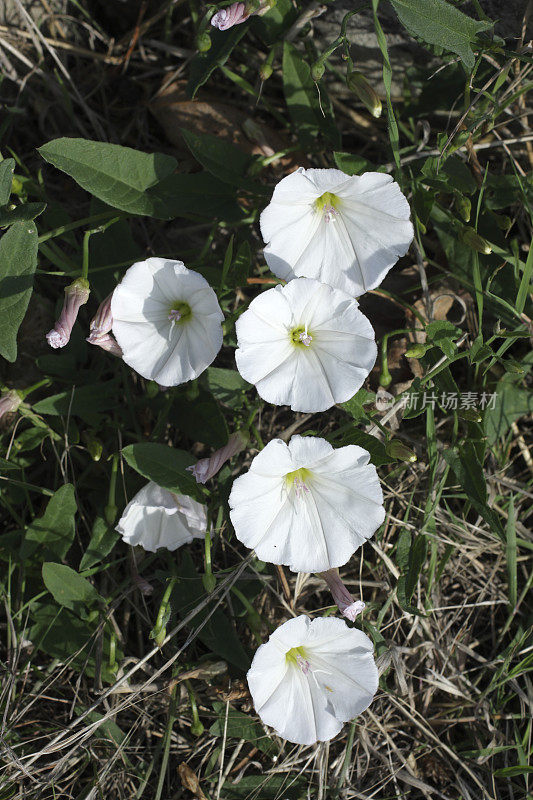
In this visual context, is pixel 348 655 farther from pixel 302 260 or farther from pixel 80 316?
pixel 80 316

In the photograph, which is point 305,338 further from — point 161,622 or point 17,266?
point 161,622

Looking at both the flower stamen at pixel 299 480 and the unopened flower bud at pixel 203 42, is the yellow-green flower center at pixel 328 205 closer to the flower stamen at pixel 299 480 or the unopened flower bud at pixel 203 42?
the unopened flower bud at pixel 203 42

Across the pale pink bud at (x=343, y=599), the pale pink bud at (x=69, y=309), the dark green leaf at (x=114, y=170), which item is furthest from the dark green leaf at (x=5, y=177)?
the pale pink bud at (x=343, y=599)

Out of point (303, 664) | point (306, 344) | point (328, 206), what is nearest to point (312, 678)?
point (303, 664)

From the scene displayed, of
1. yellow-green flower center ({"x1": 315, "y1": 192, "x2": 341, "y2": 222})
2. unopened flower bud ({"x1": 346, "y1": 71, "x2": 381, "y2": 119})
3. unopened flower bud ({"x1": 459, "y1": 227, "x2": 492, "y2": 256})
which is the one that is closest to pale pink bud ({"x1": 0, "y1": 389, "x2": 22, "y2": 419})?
yellow-green flower center ({"x1": 315, "y1": 192, "x2": 341, "y2": 222})

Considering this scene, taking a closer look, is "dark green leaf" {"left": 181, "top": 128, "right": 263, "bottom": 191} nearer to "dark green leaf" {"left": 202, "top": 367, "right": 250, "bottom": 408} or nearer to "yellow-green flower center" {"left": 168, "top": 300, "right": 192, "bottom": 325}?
"yellow-green flower center" {"left": 168, "top": 300, "right": 192, "bottom": 325}
